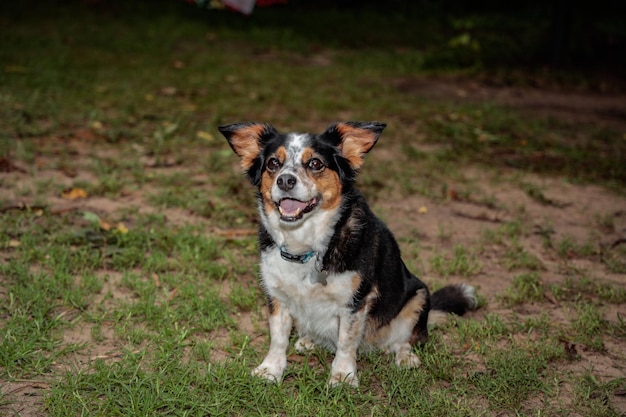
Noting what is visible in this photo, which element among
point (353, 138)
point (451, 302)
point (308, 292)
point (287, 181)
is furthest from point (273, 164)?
point (451, 302)

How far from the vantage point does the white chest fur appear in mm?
3543

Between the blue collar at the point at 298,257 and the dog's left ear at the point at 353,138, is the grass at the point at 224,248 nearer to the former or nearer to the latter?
the blue collar at the point at 298,257

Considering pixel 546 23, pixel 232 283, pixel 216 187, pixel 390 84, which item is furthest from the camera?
pixel 546 23

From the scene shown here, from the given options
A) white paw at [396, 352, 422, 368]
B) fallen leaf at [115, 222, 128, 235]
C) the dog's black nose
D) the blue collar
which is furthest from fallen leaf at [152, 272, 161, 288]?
white paw at [396, 352, 422, 368]

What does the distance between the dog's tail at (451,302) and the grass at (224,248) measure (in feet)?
0.29

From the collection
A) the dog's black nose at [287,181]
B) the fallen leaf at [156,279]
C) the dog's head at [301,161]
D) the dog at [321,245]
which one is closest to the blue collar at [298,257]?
the dog at [321,245]

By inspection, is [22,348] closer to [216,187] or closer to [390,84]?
[216,187]

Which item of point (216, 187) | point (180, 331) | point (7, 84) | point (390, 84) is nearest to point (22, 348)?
point (180, 331)

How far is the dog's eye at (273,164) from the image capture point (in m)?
3.62

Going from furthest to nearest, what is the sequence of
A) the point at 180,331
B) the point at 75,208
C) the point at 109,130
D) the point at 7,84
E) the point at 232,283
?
the point at 7,84
the point at 109,130
the point at 75,208
the point at 232,283
the point at 180,331

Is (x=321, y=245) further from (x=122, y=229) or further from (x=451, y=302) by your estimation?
(x=122, y=229)

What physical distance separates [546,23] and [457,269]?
1342 centimetres

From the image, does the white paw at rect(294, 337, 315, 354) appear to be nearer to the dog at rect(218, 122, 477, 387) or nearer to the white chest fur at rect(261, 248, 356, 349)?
the dog at rect(218, 122, 477, 387)

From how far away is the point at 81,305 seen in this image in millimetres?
4215
